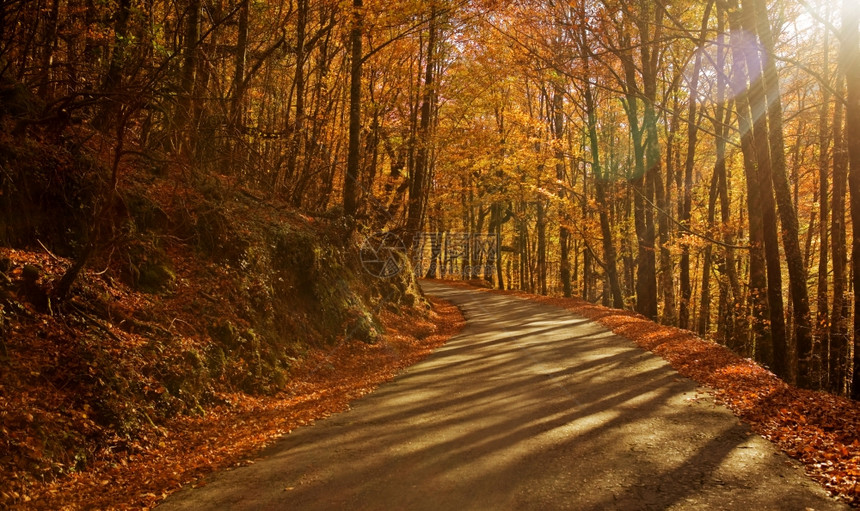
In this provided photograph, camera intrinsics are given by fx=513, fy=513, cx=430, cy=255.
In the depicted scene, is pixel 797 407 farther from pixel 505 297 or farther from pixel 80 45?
pixel 505 297

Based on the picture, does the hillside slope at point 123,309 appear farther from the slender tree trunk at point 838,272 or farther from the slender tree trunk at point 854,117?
the slender tree trunk at point 838,272

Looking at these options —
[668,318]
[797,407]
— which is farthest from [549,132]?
[797,407]

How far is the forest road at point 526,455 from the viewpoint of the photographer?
196 inches

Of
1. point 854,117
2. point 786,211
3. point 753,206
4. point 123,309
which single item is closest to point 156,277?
point 123,309

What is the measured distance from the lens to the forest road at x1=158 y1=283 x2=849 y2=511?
16.3 ft

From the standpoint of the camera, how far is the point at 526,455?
6.04 meters

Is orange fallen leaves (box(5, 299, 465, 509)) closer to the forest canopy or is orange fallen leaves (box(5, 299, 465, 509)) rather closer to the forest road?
the forest road

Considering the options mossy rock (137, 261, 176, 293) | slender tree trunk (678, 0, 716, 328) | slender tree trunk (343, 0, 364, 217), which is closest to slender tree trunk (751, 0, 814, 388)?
slender tree trunk (678, 0, 716, 328)

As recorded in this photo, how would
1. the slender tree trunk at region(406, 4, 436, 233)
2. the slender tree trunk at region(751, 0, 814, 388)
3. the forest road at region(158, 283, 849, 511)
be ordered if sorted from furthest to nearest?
the slender tree trunk at region(406, 4, 436, 233) → the slender tree trunk at region(751, 0, 814, 388) → the forest road at region(158, 283, 849, 511)

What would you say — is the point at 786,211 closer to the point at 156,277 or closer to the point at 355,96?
the point at 355,96

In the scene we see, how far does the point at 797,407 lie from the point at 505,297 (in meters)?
20.8

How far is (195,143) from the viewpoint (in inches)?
387

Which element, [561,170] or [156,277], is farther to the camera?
[561,170]

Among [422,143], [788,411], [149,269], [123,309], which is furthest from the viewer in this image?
[422,143]
